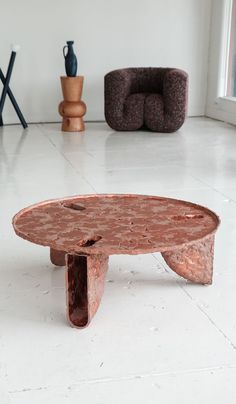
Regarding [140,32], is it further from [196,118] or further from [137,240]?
[137,240]

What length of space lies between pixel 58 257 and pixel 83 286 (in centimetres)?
45

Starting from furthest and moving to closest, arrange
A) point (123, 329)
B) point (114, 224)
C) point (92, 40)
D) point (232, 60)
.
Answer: point (232, 60) → point (92, 40) → point (114, 224) → point (123, 329)

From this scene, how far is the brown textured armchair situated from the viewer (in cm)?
534

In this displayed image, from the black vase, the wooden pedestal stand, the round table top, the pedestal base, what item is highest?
the black vase

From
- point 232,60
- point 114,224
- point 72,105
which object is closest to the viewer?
point 114,224

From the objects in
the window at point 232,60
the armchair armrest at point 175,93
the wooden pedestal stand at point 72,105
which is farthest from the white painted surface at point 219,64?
the wooden pedestal stand at point 72,105

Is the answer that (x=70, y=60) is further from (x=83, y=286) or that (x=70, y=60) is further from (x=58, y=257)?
(x=83, y=286)

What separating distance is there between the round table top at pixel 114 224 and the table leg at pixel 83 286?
6cm

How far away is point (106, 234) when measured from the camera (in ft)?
6.23

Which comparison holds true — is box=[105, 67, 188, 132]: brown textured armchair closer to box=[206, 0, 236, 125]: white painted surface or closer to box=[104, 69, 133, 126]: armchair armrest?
box=[104, 69, 133, 126]: armchair armrest

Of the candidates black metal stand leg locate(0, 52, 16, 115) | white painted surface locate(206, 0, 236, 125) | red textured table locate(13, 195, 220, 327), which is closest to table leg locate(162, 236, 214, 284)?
red textured table locate(13, 195, 220, 327)

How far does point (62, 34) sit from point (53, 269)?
13.3ft

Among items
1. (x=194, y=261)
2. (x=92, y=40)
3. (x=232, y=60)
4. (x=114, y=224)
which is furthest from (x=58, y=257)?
(x=232, y=60)

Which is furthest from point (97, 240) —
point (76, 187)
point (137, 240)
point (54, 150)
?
point (54, 150)
